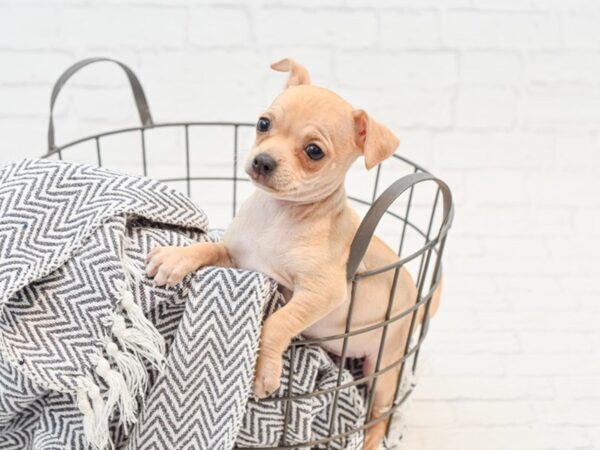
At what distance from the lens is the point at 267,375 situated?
3.07 feet

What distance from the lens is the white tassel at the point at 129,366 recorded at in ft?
2.94

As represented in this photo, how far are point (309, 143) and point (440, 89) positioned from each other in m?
0.91

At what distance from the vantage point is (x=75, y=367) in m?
0.88

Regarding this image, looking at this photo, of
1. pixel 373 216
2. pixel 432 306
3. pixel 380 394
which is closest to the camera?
pixel 373 216

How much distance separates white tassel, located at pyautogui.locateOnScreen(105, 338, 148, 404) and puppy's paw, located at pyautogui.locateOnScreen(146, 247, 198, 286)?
0.08 m

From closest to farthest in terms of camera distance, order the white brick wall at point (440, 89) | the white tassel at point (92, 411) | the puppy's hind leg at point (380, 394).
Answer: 1. the white tassel at point (92, 411)
2. the puppy's hind leg at point (380, 394)
3. the white brick wall at point (440, 89)

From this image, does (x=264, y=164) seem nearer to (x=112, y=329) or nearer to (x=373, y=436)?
(x=112, y=329)

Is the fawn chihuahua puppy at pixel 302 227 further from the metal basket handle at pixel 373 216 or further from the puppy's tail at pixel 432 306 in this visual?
the puppy's tail at pixel 432 306

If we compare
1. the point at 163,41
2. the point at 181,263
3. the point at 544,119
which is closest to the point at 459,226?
the point at 544,119

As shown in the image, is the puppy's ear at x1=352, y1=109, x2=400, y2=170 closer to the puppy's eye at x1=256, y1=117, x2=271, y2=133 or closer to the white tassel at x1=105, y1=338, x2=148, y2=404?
the puppy's eye at x1=256, y1=117, x2=271, y2=133

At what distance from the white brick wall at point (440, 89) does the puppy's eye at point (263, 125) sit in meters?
0.67

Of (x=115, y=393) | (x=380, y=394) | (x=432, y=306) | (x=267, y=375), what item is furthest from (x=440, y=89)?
(x=115, y=393)

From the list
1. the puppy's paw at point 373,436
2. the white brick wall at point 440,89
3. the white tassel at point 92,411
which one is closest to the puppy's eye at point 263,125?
the white tassel at point 92,411

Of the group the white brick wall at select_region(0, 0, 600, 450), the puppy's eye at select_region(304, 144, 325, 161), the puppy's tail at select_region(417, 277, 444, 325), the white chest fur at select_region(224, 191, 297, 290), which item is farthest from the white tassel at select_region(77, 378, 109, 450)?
the white brick wall at select_region(0, 0, 600, 450)
